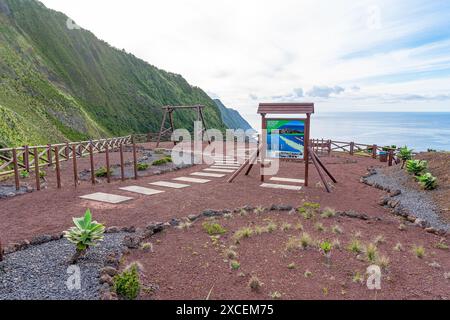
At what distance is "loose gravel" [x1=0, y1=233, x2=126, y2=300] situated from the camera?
4.08m

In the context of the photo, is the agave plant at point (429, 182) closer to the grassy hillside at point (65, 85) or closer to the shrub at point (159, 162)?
the shrub at point (159, 162)


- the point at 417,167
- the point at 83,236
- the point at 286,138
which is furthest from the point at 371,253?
the point at 417,167

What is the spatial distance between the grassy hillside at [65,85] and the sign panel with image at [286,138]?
480 inches

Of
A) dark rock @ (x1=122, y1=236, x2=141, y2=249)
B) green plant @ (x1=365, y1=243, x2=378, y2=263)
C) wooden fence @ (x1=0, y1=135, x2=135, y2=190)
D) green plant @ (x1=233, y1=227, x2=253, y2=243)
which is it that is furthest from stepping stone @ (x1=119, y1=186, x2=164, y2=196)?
green plant @ (x1=365, y1=243, x2=378, y2=263)

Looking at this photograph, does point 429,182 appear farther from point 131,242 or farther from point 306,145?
point 131,242

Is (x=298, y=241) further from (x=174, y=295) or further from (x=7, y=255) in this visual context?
(x=7, y=255)

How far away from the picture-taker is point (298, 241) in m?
6.14

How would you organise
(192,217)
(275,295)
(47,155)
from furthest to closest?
(47,155)
(192,217)
(275,295)

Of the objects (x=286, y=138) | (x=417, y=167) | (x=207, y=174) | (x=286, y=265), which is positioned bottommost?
(x=286, y=265)

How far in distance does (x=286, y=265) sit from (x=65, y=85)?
115 feet

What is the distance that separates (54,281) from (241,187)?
7680 millimetres

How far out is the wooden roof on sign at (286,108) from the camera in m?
11.6

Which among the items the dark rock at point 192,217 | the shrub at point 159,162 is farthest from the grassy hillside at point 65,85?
the dark rock at point 192,217

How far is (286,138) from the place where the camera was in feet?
39.6
